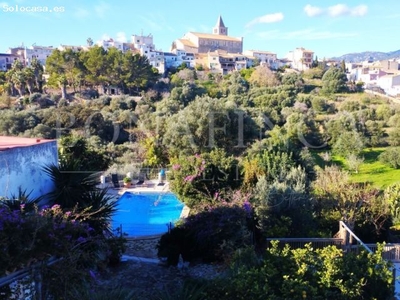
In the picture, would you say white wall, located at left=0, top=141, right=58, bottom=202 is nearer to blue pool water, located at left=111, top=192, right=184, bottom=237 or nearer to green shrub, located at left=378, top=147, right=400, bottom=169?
blue pool water, located at left=111, top=192, right=184, bottom=237

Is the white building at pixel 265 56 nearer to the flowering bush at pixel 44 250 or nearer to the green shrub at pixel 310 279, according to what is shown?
the green shrub at pixel 310 279

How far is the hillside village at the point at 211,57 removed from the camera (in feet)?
244

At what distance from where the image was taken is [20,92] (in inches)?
1688

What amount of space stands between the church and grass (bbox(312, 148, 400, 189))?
220 feet

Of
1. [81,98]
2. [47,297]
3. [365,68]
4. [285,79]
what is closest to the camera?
[47,297]

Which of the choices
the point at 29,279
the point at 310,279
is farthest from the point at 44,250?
the point at 310,279

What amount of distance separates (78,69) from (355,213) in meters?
43.1

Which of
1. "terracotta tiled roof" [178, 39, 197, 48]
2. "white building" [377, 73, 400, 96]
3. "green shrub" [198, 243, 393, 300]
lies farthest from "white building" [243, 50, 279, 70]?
"green shrub" [198, 243, 393, 300]

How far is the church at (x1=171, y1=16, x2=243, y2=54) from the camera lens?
9213cm

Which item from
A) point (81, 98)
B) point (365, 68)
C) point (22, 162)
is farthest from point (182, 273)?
point (365, 68)

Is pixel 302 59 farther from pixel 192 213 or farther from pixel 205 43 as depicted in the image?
pixel 192 213

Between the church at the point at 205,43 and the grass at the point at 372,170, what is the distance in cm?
6707

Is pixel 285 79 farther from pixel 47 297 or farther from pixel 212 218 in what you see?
pixel 47 297

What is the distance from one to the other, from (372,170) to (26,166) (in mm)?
27119
